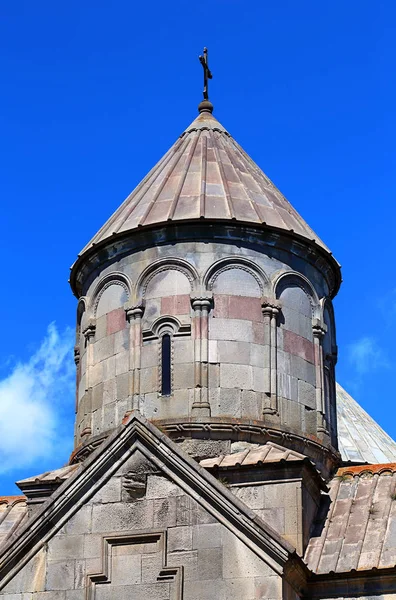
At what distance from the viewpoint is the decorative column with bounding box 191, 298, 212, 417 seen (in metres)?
21.1

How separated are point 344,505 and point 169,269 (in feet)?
16.6

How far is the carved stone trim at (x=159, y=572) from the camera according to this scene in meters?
18.0

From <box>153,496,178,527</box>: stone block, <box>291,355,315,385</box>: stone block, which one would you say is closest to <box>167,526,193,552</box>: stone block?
<box>153,496,178,527</box>: stone block

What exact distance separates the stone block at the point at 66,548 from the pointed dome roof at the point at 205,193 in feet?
20.0

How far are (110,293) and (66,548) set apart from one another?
5.50m

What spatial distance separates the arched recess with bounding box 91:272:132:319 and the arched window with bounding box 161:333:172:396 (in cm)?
112

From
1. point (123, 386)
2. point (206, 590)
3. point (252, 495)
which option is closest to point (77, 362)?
point (123, 386)

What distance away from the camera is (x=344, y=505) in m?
20.2

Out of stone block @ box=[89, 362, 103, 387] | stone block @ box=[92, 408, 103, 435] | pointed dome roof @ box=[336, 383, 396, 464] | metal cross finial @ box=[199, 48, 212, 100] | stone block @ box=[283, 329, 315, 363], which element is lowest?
stone block @ box=[92, 408, 103, 435]

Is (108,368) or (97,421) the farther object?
(108,368)

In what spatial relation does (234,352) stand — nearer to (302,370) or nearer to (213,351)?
(213,351)

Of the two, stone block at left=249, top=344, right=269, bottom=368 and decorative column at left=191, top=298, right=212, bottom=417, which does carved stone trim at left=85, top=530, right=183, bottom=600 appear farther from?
stone block at left=249, top=344, right=269, bottom=368

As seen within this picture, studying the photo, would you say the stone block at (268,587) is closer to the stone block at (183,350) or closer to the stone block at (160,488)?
the stone block at (160,488)

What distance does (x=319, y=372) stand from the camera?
22.4 meters
